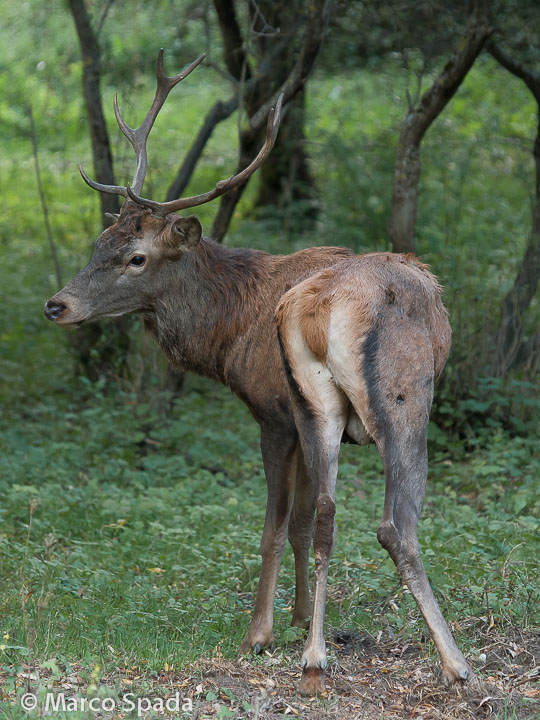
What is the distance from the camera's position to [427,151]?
13.2 meters

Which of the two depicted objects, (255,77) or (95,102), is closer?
(255,77)

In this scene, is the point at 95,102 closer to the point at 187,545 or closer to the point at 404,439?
the point at 187,545

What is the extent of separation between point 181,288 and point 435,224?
7.33 meters

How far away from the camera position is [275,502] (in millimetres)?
5230

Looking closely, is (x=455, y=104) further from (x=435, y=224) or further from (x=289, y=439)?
(x=289, y=439)

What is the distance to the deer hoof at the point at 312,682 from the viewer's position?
4.27 meters

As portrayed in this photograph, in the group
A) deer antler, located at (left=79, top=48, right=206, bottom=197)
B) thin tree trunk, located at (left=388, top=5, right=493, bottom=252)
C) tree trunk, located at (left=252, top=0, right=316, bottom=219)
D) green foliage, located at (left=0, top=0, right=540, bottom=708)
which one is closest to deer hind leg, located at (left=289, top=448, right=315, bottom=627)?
green foliage, located at (left=0, top=0, right=540, bottom=708)

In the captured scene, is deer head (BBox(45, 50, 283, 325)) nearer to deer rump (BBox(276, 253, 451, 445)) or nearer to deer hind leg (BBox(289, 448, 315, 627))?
deer rump (BBox(276, 253, 451, 445))

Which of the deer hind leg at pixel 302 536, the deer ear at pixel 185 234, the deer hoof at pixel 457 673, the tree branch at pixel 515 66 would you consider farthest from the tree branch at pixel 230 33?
the deer hoof at pixel 457 673

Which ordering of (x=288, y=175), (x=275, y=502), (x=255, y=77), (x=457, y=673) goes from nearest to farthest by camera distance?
(x=457, y=673) → (x=275, y=502) → (x=255, y=77) → (x=288, y=175)

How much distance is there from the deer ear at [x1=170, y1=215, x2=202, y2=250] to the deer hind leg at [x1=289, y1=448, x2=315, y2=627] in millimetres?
1533

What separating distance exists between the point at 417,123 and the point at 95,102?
3779mm

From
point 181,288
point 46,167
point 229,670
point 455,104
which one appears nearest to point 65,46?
point 46,167

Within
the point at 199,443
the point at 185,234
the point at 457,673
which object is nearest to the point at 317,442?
the point at 457,673
